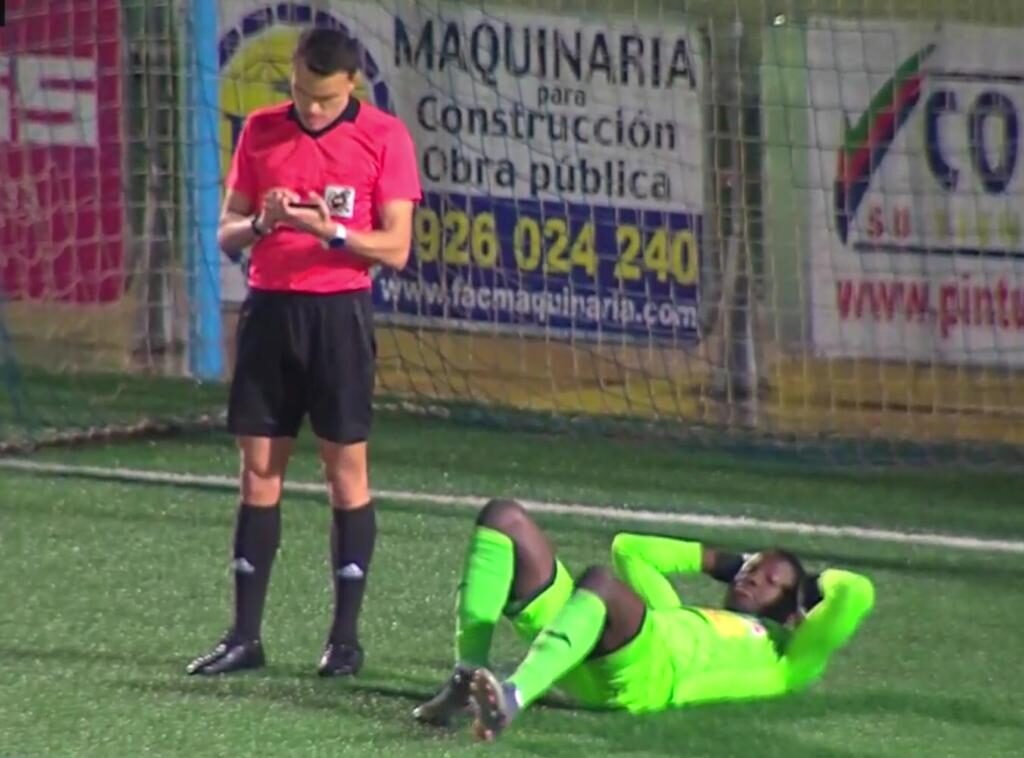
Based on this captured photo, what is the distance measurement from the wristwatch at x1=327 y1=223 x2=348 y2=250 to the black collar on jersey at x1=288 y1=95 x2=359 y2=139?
0.84 ft

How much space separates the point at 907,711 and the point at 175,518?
2.99 meters

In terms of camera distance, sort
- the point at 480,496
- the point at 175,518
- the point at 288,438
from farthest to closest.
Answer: the point at 480,496 → the point at 175,518 → the point at 288,438

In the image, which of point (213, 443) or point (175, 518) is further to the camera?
point (213, 443)

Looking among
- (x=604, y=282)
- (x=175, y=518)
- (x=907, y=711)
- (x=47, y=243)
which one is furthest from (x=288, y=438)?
(x=47, y=243)

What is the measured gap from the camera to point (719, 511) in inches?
323

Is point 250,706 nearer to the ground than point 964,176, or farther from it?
nearer to the ground

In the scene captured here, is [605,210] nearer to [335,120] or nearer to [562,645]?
[335,120]

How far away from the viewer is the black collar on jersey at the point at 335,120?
5527 millimetres

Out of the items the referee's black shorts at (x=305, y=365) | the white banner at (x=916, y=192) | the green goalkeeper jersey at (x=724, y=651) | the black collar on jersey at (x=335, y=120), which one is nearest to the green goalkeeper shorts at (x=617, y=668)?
the green goalkeeper jersey at (x=724, y=651)

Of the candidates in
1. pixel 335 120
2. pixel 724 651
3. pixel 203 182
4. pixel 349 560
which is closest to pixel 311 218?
pixel 335 120

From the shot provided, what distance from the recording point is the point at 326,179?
5.52 m

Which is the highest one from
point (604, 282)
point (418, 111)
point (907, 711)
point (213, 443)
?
point (418, 111)

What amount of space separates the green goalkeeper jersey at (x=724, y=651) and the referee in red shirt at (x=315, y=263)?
843mm

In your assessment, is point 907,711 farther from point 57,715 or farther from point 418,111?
point 418,111
